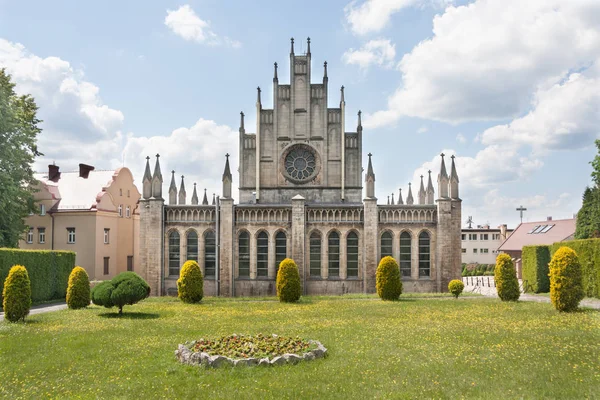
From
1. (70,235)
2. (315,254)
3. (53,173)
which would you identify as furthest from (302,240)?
(53,173)

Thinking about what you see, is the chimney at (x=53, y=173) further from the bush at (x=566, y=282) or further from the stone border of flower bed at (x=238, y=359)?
the bush at (x=566, y=282)

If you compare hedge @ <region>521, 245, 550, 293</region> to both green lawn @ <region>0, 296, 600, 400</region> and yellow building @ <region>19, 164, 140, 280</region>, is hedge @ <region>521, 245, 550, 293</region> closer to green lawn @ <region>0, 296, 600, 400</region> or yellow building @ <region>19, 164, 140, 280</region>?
green lawn @ <region>0, 296, 600, 400</region>

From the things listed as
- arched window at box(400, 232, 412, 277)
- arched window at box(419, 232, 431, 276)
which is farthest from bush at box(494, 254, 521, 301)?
arched window at box(400, 232, 412, 277)

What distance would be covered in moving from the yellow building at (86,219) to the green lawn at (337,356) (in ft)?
75.2

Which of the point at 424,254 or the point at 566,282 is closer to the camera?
the point at 566,282

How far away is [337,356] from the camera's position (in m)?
15.3

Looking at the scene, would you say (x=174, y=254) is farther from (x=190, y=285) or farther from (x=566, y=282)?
(x=566, y=282)

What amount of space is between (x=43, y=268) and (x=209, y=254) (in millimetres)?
11858

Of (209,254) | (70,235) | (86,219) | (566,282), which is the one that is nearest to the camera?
(566,282)

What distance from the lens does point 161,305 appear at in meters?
30.4

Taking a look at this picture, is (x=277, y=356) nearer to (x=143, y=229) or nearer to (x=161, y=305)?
(x=161, y=305)

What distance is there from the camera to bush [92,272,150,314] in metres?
25.0

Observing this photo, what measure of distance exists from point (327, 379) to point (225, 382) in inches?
106

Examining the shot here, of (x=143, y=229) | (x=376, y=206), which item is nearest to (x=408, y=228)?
(x=376, y=206)
